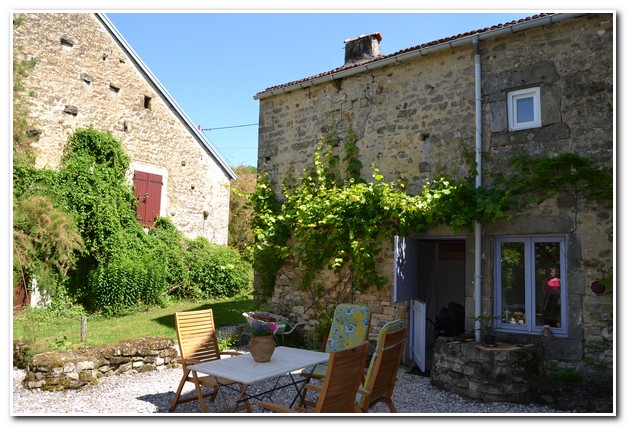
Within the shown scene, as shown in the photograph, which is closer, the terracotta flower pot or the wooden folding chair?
the terracotta flower pot

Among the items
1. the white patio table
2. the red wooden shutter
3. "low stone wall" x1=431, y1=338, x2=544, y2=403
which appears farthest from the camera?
the red wooden shutter

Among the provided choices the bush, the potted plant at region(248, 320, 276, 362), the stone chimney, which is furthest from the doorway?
the bush

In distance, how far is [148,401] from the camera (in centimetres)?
531

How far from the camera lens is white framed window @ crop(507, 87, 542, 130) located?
6.48 metres

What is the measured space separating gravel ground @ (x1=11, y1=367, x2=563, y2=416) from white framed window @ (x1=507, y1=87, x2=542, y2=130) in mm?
3449

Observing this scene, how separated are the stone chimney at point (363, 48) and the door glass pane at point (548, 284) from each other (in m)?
4.80

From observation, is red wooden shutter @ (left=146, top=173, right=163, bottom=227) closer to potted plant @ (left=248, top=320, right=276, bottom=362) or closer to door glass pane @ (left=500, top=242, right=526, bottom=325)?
potted plant @ (left=248, top=320, right=276, bottom=362)

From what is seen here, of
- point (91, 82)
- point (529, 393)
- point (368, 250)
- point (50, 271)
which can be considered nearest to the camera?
point (529, 393)

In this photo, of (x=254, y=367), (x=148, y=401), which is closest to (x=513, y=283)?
(x=254, y=367)

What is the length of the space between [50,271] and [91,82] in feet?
16.4

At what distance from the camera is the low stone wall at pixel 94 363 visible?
555cm
